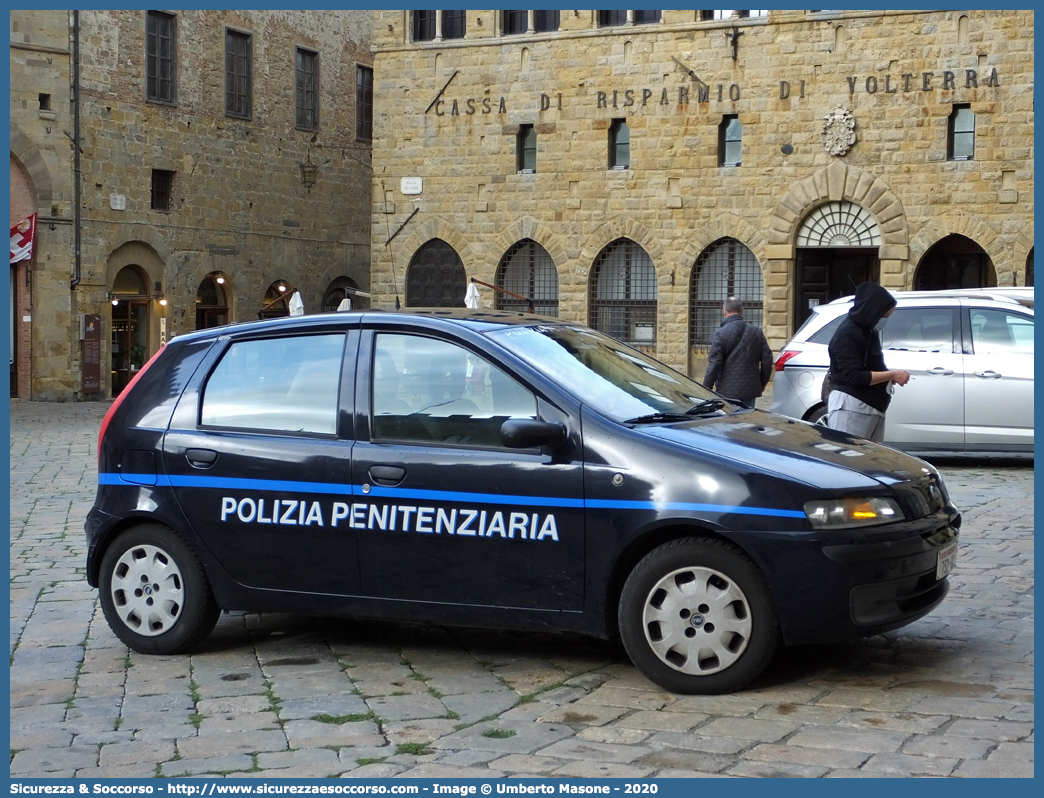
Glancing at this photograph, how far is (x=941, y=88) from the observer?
27266 mm

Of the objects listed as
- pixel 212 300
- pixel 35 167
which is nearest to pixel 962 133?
pixel 212 300

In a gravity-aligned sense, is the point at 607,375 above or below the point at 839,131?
below

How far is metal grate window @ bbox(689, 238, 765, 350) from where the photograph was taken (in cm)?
2928

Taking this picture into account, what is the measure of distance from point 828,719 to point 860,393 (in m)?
4.04

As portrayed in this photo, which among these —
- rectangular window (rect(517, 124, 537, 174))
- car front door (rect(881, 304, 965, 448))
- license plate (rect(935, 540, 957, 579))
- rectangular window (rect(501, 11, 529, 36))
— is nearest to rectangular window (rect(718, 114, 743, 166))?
rectangular window (rect(517, 124, 537, 174))

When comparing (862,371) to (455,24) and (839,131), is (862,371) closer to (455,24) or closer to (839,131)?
(839,131)

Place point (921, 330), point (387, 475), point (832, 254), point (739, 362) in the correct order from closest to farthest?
point (387, 475), point (739, 362), point (921, 330), point (832, 254)

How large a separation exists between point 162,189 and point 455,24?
872 cm

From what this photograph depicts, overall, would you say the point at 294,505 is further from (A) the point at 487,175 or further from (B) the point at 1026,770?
(A) the point at 487,175

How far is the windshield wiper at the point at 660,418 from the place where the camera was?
6.18 metres

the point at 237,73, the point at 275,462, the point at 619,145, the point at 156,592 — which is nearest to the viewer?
the point at 275,462

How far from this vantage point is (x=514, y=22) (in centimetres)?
3106

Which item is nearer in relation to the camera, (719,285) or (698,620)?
(698,620)

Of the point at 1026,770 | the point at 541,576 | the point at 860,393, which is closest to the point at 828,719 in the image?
the point at 1026,770
